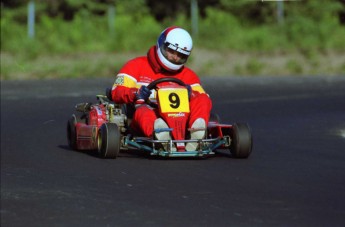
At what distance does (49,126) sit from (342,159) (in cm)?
509

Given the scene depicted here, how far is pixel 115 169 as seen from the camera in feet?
32.8

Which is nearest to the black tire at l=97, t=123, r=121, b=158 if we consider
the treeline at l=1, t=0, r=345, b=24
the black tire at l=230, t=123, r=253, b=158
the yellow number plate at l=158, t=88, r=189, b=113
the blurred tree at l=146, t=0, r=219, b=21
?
the yellow number plate at l=158, t=88, r=189, b=113

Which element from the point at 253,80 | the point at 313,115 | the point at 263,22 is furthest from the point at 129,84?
the point at 263,22

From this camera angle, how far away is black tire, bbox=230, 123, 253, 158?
10.7m

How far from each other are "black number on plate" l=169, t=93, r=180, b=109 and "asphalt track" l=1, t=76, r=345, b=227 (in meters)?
0.54

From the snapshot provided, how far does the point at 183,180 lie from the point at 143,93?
2.16 meters

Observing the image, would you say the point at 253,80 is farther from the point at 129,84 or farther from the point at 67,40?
the point at 129,84

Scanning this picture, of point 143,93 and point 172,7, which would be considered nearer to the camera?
point 143,93

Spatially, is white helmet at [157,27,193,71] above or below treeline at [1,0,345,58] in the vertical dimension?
below

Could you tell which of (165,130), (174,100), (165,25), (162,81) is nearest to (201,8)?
(165,25)

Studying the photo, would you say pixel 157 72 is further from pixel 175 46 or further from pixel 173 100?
pixel 173 100

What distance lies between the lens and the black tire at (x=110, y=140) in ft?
34.8

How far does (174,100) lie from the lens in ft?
36.0

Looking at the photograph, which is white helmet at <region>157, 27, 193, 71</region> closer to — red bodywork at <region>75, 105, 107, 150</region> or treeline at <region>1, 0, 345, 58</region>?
red bodywork at <region>75, 105, 107, 150</region>
